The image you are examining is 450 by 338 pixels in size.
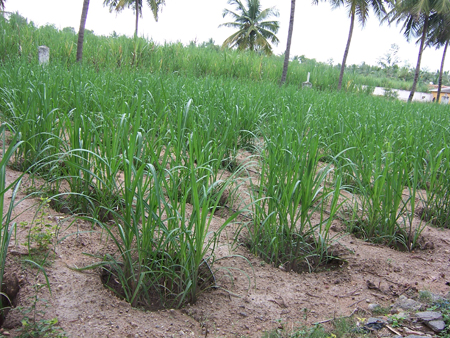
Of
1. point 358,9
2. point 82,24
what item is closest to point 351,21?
point 358,9

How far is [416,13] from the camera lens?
15.6 m

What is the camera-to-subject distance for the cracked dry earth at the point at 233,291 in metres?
1.27

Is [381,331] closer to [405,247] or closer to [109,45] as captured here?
[405,247]

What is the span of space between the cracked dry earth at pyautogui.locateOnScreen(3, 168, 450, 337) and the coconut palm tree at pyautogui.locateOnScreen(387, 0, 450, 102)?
1403cm

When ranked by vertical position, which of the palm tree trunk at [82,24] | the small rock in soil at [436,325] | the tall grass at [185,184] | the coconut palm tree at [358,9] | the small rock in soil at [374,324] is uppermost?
the coconut palm tree at [358,9]

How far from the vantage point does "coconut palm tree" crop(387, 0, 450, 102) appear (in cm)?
1536

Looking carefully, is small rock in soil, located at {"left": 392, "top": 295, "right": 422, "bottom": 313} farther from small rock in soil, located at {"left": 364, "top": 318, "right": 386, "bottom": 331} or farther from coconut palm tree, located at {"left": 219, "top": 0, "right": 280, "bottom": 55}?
coconut palm tree, located at {"left": 219, "top": 0, "right": 280, "bottom": 55}

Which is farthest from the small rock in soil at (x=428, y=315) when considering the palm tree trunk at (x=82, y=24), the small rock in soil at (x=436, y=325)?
the palm tree trunk at (x=82, y=24)

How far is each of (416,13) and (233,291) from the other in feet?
58.5

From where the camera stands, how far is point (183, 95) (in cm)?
363

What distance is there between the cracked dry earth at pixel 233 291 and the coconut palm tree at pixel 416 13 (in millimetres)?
14028

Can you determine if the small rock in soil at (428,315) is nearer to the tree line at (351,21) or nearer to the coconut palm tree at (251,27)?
the tree line at (351,21)

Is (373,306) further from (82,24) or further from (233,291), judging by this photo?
(82,24)

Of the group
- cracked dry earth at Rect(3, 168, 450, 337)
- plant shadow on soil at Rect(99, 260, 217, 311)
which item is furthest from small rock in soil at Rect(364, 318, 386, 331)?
plant shadow on soil at Rect(99, 260, 217, 311)
